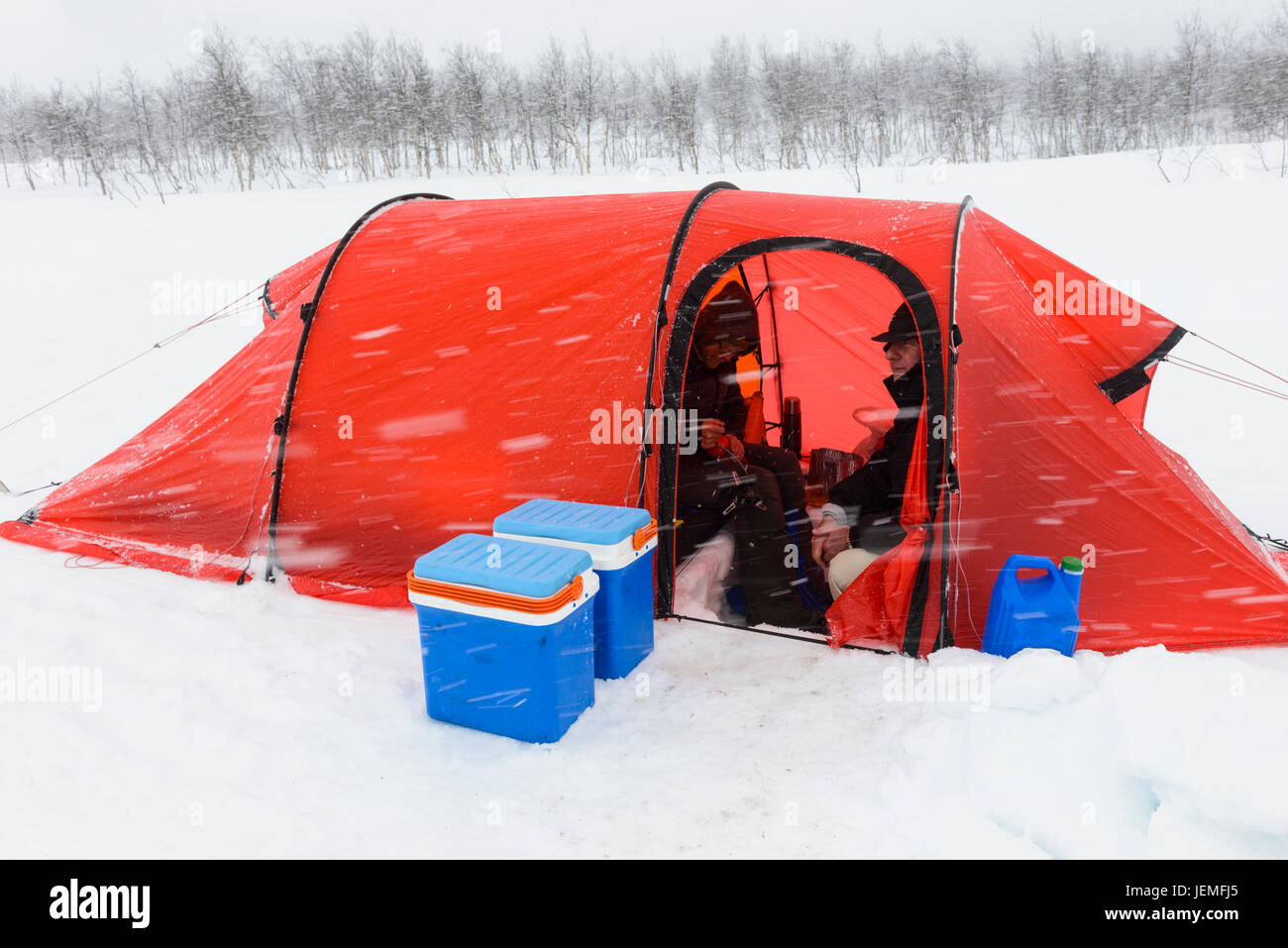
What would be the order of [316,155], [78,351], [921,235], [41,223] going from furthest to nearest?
1. [316,155]
2. [41,223]
3. [78,351]
4. [921,235]

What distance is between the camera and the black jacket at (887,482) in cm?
387

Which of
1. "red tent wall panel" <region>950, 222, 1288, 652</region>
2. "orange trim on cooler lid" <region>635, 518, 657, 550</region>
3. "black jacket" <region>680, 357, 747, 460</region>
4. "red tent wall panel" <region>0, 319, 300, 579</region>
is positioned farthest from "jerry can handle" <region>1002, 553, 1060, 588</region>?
"red tent wall panel" <region>0, 319, 300, 579</region>

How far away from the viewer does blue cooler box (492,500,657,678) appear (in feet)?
10.8

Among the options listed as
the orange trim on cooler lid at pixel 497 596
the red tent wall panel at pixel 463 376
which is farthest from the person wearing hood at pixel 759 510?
the orange trim on cooler lid at pixel 497 596

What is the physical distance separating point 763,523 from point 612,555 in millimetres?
945

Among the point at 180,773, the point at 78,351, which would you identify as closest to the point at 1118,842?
the point at 180,773

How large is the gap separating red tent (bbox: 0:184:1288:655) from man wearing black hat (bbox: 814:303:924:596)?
9.4 inches

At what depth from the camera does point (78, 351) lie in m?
9.09

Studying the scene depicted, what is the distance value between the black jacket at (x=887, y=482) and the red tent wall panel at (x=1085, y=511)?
35cm

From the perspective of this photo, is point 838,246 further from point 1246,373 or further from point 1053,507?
point 1246,373

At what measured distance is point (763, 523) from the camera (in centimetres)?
391

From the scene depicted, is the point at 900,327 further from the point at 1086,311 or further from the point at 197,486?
the point at 197,486
